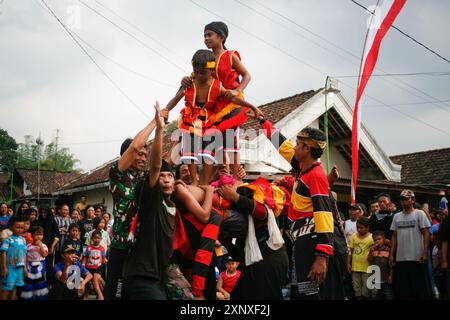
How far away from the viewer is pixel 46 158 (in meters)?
70.2

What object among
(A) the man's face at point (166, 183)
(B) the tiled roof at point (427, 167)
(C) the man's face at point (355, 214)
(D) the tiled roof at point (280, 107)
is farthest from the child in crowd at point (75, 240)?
(B) the tiled roof at point (427, 167)

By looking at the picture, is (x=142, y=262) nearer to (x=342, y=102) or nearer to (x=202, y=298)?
(x=202, y=298)

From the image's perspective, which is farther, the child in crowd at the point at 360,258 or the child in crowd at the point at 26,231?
the child in crowd at the point at 26,231

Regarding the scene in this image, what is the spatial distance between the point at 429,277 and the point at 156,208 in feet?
17.1

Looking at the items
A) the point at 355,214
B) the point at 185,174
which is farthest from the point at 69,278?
the point at 355,214

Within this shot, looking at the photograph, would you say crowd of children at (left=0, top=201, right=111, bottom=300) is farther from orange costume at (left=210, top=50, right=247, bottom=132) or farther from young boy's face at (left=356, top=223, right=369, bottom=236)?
young boy's face at (left=356, top=223, right=369, bottom=236)

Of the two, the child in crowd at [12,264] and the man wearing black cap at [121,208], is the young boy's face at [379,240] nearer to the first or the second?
the man wearing black cap at [121,208]

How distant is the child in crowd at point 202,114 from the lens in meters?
5.05

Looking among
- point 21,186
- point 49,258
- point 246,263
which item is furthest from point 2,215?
point 21,186

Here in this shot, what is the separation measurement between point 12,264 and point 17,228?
0.63 meters

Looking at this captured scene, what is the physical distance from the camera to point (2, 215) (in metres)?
9.79

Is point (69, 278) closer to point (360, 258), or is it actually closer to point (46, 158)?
point (360, 258)

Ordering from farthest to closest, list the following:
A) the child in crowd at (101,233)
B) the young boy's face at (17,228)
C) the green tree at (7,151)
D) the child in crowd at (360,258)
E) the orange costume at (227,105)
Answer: the green tree at (7,151) < the child in crowd at (101,233) < the child in crowd at (360,258) < the young boy's face at (17,228) < the orange costume at (227,105)

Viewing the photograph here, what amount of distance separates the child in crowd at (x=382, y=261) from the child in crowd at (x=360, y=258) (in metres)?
0.12
